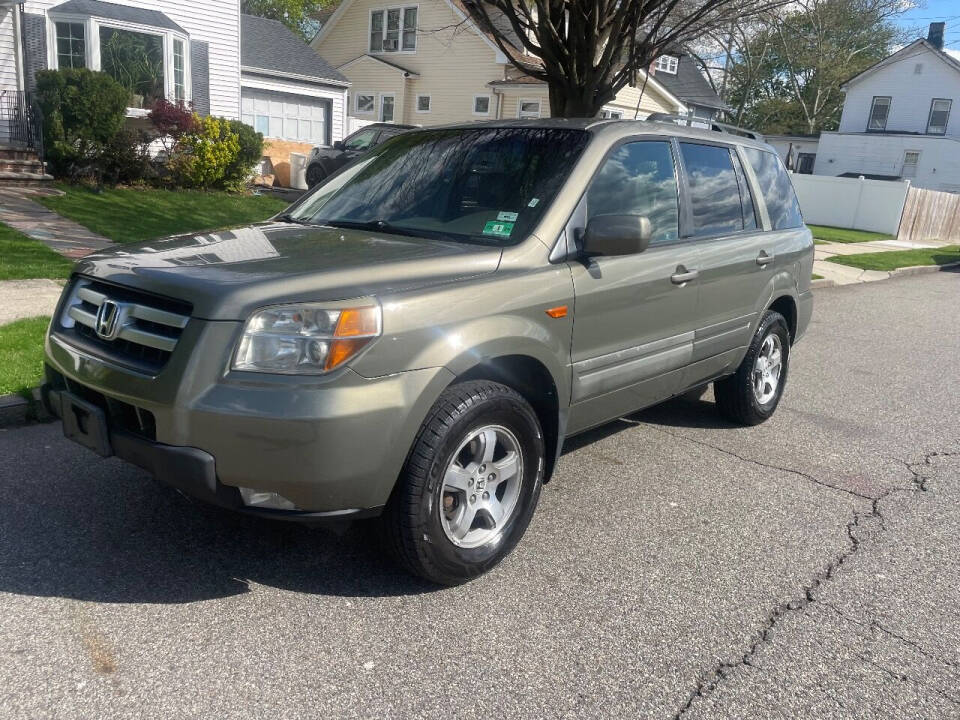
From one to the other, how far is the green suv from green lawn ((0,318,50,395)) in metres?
1.72

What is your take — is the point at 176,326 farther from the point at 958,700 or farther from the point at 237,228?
the point at 958,700

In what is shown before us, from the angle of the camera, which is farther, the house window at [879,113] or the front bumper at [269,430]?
the house window at [879,113]

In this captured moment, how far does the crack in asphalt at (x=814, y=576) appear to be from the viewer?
289 cm

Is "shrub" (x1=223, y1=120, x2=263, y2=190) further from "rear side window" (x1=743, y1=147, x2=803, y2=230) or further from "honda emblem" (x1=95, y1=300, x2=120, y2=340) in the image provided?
"honda emblem" (x1=95, y1=300, x2=120, y2=340)

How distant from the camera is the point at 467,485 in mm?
3383

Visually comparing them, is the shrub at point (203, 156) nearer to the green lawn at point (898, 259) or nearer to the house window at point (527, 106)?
the green lawn at point (898, 259)

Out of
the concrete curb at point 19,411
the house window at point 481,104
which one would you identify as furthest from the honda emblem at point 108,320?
the house window at point 481,104

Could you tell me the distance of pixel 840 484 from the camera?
4.83 metres

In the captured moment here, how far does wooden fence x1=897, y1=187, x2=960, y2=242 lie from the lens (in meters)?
25.7

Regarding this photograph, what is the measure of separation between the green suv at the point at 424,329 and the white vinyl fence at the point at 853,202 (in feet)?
76.7

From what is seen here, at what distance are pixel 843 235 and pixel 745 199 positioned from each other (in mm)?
20201

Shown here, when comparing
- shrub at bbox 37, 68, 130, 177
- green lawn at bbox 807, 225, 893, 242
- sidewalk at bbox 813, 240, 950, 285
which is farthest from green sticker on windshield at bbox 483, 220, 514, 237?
green lawn at bbox 807, 225, 893, 242

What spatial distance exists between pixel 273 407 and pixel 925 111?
43980 mm

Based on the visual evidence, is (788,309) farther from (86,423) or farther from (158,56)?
(158,56)
